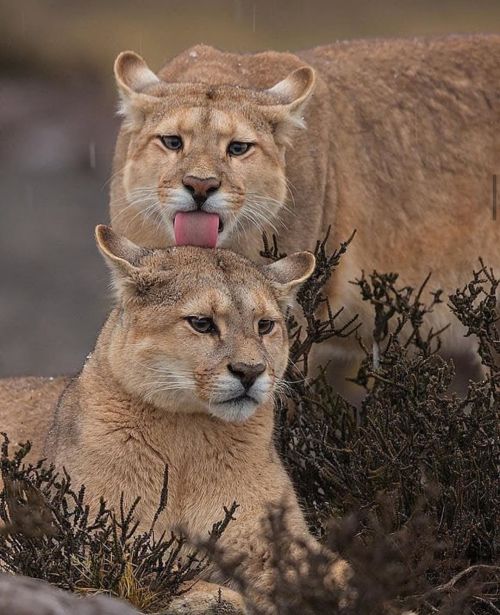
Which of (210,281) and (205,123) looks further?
(205,123)

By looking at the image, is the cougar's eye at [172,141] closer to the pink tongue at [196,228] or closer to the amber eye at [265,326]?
the pink tongue at [196,228]

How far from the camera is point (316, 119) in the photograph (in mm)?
10781

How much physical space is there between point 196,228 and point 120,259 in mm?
1218

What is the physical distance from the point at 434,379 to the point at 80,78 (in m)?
14.4

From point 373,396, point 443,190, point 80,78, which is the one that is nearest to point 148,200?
point 373,396

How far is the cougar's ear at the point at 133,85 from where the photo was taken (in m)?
9.92

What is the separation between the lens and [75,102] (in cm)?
2208

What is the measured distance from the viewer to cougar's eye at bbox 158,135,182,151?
966 centimetres

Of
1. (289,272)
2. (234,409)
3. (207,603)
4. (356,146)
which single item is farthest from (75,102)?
(207,603)

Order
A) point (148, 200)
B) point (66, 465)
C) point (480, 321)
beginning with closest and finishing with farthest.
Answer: point (66, 465)
point (480, 321)
point (148, 200)

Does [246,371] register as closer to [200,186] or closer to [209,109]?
[200,186]

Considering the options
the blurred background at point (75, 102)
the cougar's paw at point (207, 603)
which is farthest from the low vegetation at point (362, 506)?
the blurred background at point (75, 102)

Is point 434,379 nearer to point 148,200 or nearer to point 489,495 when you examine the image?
point 489,495

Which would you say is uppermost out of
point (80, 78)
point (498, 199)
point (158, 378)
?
point (158, 378)
